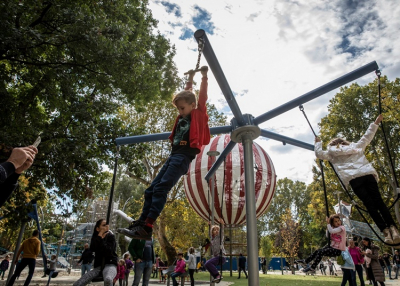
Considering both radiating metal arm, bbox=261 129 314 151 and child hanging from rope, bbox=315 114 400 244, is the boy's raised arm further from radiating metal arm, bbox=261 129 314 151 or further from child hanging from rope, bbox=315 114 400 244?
radiating metal arm, bbox=261 129 314 151

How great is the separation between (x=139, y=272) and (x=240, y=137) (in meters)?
5.69

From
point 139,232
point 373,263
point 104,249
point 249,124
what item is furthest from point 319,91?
point 373,263

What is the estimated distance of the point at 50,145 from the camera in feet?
26.5

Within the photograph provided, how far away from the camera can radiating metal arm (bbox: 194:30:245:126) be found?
377cm

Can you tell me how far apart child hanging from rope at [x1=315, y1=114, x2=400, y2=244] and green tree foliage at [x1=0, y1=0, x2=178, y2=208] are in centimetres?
683

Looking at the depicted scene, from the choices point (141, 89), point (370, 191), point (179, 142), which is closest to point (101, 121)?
point (141, 89)

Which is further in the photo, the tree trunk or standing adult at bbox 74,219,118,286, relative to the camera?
the tree trunk

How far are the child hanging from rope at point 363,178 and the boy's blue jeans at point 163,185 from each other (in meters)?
2.86

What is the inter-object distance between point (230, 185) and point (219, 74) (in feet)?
27.4

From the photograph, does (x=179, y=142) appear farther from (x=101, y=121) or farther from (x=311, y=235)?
(x=311, y=235)

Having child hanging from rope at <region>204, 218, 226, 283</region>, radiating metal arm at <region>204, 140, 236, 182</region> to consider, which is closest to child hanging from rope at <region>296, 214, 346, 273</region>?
child hanging from rope at <region>204, 218, 226, 283</region>

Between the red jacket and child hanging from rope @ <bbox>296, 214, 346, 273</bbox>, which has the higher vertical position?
the red jacket

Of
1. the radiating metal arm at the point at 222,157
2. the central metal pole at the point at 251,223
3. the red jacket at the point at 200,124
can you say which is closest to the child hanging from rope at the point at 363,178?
the central metal pole at the point at 251,223

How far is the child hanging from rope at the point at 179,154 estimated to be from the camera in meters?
3.14
